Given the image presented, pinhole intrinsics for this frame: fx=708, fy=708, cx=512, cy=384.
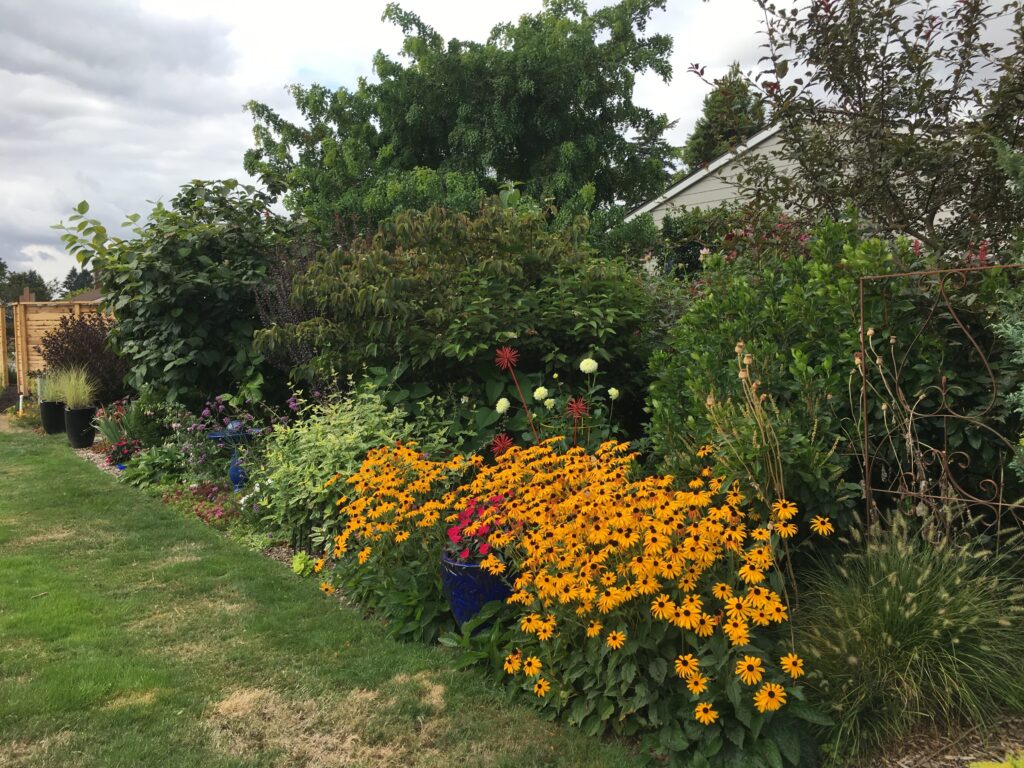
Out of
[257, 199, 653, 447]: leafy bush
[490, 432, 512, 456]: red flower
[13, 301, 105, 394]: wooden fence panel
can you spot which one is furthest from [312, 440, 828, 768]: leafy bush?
[13, 301, 105, 394]: wooden fence panel

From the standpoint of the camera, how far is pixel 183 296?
7.03m

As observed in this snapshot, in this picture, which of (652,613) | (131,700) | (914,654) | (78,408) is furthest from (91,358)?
(914,654)

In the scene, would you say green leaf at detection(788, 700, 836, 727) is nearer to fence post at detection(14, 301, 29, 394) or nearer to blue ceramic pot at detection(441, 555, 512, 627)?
blue ceramic pot at detection(441, 555, 512, 627)

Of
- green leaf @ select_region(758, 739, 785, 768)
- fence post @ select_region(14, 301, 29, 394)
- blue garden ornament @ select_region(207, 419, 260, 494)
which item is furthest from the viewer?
fence post @ select_region(14, 301, 29, 394)

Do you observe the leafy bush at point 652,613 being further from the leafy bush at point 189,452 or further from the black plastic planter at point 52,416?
the black plastic planter at point 52,416

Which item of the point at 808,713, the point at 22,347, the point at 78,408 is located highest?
the point at 22,347

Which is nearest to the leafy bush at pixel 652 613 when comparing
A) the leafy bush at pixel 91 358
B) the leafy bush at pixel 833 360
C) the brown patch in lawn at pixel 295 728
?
the leafy bush at pixel 833 360

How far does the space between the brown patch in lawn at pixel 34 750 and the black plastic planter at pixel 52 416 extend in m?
9.52

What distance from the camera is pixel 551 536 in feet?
8.71

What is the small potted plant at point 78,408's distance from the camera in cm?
950

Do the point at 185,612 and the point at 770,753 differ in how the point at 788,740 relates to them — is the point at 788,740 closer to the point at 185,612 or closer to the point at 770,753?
the point at 770,753

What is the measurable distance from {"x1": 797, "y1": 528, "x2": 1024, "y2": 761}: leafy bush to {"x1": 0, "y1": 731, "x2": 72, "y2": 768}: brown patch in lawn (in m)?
2.67

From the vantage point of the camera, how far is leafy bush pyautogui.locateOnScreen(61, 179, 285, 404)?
22.9 feet

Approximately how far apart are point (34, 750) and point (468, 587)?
5.55 feet
